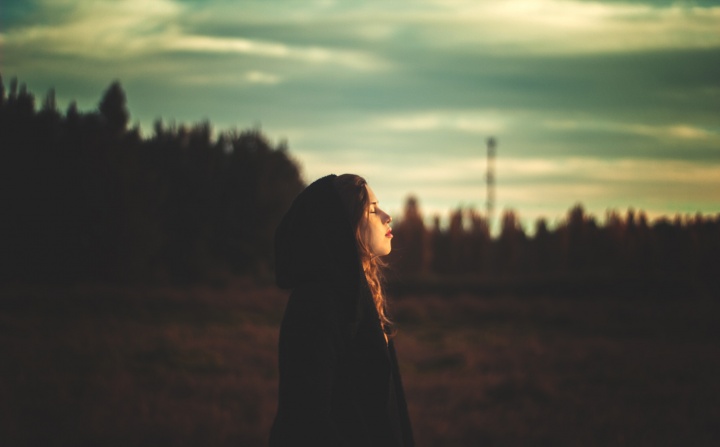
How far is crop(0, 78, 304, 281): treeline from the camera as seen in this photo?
34.9 metres

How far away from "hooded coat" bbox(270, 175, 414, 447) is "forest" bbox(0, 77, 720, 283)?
21.8 metres

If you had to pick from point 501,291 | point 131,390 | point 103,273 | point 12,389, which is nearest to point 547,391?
point 131,390

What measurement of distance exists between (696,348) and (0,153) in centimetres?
3051

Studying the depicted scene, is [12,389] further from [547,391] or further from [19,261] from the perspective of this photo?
[19,261]

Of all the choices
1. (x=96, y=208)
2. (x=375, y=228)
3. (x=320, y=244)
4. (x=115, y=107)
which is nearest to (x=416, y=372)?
(x=375, y=228)

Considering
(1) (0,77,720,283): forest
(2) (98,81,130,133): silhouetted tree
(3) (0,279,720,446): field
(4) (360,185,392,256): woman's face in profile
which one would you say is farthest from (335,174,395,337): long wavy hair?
(2) (98,81,130,133): silhouetted tree

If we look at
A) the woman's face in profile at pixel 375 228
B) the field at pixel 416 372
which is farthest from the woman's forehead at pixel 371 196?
the field at pixel 416 372

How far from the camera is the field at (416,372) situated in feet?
31.8

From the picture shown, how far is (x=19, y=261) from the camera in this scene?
112 feet

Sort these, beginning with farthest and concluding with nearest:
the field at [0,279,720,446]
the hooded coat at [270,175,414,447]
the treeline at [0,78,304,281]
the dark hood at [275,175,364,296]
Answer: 1. the treeline at [0,78,304,281]
2. the field at [0,279,720,446]
3. the dark hood at [275,175,364,296]
4. the hooded coat at [270,175,414,447]

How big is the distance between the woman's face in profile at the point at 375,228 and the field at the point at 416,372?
22.4ft

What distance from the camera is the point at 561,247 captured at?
48.1m

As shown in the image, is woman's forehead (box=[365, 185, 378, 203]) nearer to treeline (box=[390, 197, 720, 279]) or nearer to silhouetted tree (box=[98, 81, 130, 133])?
treeline (box=[390, 197, 720, 279])

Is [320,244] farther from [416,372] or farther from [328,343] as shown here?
[416,372]
